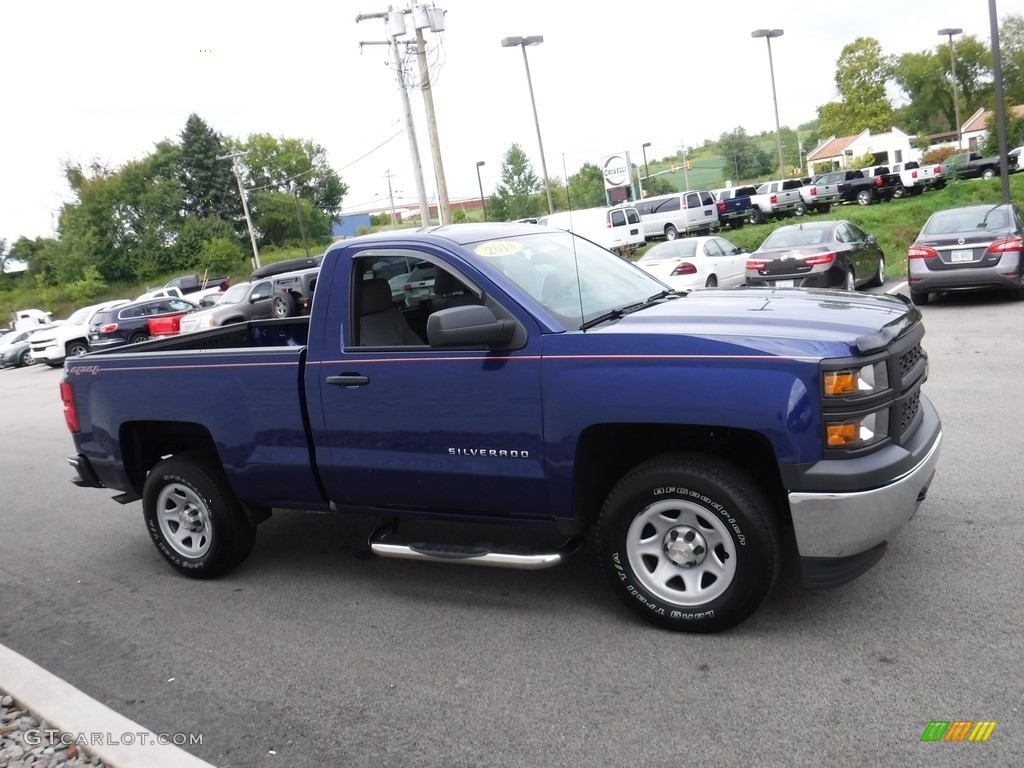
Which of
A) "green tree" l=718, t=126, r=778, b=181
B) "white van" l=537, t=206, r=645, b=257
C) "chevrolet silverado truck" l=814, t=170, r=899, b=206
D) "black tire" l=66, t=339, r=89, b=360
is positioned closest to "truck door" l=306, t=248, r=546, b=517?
"white van" l=537, t=206, r=645, b=257

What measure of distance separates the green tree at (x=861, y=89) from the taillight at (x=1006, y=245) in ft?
214

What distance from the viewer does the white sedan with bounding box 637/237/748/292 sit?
674 inches

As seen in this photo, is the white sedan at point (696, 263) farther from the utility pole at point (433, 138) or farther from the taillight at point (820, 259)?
A: the utility pole at point (433, 138)

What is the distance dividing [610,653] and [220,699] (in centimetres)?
183

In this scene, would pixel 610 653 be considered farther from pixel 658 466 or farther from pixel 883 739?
pixel 883 739

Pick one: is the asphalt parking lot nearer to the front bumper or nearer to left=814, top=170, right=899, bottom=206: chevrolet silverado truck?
the front bumper

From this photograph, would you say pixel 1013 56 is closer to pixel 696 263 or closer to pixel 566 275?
pixel 696 263

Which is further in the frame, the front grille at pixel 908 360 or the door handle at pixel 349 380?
the door handle at pixel 349 380

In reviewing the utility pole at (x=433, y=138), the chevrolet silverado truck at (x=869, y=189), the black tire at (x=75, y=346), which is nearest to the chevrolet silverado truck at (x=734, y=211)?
the chevrolet silverado truck at (x=869, y=189)

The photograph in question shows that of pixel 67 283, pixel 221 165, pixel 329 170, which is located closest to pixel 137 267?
pixel 67 283

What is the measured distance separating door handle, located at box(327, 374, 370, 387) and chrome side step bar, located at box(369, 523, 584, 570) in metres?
0.91

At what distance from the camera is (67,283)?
2766 inches

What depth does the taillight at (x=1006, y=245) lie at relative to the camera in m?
13.7

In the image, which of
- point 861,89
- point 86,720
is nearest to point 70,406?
point 86,720
